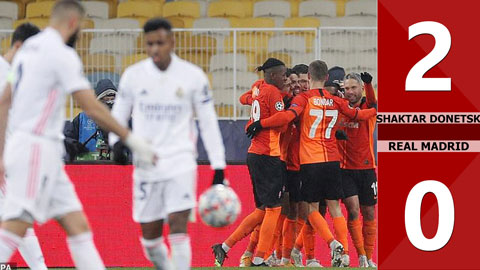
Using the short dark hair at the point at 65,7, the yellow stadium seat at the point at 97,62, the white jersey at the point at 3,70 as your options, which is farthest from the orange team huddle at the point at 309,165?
the short dark hair at the point at 65,7

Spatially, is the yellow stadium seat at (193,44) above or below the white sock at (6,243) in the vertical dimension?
above

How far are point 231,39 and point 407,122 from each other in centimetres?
737

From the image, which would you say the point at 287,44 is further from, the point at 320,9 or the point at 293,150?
the point at 320,9

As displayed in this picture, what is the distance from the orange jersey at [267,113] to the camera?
11180mm

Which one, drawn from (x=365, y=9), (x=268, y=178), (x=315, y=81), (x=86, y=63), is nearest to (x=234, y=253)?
(x=268, y=178)

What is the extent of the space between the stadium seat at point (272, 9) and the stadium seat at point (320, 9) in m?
0.27

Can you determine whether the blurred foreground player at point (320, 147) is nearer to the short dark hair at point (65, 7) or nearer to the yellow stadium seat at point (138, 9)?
the short dark hair at point (65, 7)

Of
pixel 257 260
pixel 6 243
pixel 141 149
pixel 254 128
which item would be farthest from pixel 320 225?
pixel 6 243

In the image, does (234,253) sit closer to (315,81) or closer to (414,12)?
(315,81)

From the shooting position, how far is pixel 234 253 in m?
12.2

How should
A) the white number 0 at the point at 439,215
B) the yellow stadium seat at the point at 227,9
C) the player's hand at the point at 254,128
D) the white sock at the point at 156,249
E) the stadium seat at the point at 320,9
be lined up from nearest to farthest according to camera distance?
the white number 0 at the point at 439,215, the white sock at the point at 156,249, the player's hand at the point at 254,128, the stadium seat at the point at 320,9, the yellow stadium seat at the point at 227,9

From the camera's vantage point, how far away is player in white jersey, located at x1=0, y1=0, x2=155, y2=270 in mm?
6461

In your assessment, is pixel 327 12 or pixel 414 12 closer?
pixel 414 12

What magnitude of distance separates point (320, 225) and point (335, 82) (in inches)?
63.6
